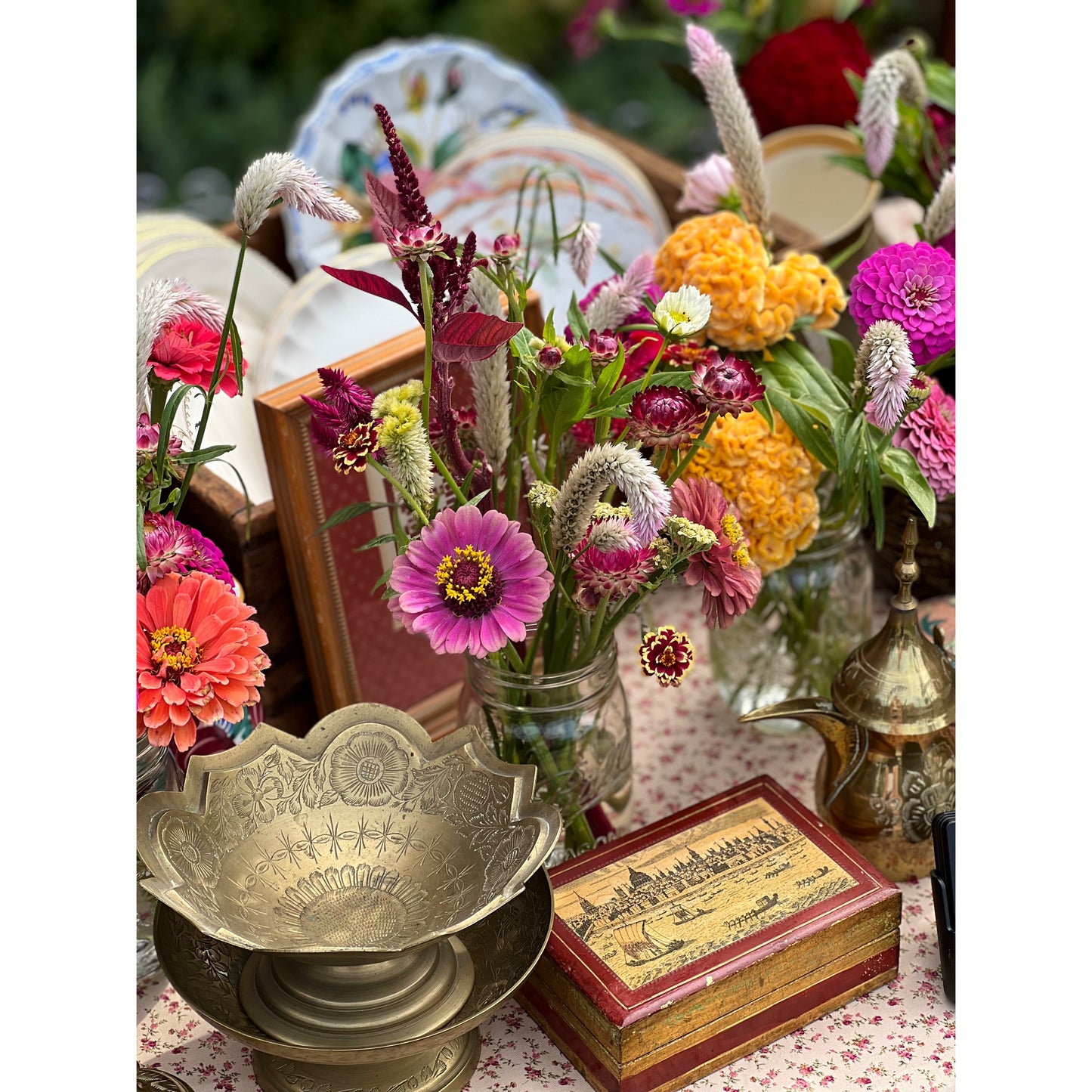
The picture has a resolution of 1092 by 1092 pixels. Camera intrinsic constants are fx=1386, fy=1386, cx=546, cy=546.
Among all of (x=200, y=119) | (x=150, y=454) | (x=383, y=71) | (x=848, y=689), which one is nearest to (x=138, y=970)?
(x=150, y=454)

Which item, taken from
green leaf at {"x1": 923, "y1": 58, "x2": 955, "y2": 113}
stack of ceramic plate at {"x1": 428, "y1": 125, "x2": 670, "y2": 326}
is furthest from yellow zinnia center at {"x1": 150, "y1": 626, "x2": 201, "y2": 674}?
green leaf at {"x1": 923, "y1": 58, "x2": 955, "y2": 113}

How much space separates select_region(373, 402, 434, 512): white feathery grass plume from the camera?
655 millimetres

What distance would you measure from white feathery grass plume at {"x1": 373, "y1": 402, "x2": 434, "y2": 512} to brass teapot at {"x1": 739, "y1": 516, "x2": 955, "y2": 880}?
0.95 ft

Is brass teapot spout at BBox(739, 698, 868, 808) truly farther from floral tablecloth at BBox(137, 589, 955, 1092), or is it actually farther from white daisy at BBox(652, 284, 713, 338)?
white daisy at BBox(652, 284, 713, 338)

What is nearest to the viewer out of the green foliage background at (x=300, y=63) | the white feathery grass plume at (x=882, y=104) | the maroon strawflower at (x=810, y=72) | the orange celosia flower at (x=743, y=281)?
the orange celosia flower at (x=743, y=281)

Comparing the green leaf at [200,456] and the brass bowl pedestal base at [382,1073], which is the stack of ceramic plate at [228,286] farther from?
the brass bowl pedestal base at [382,1073]

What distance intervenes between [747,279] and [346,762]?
0.36 metres

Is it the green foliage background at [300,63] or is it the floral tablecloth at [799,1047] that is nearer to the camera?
the floral tablecloth at [799,1047]

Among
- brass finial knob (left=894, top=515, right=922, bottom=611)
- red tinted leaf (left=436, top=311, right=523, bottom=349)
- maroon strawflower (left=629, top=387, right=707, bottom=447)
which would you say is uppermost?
red tinted leaf (left=436, top=311, right=523, bottom=349)

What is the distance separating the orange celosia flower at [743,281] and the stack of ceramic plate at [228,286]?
322 mm

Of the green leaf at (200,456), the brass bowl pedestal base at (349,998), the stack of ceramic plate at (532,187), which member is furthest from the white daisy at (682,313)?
the stack of ceramic plate at (532,187)

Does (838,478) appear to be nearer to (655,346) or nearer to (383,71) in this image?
(655,346)

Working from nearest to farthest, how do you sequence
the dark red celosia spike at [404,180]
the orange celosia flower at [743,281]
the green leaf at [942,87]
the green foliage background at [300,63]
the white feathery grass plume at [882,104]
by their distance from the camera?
the dark red celosia spike at [404,180] → the orange celosia flower at [743,281] → the white feathery grass plume at [882,104] → the green leaf at [942,87] → the green foliage background at [300,63]

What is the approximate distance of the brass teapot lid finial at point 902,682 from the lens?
0.82 m
